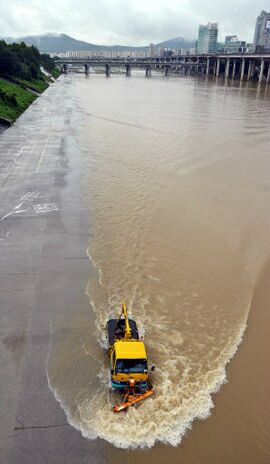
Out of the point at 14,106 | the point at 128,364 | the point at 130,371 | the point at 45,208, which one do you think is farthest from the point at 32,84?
the point at 130,371

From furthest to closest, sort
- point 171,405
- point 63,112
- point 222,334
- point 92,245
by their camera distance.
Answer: point 63,112
point 92,245
point 222,334
point 171,405

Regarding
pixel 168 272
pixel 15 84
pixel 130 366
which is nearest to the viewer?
pixel 130 366

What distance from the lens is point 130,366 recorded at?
488 inches

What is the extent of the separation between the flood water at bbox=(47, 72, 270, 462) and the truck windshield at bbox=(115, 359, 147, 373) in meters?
1.02

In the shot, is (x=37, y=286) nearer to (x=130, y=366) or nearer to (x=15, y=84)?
(x=130, y=366)

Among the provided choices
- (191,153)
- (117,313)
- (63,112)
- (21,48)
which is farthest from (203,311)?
(21,48)

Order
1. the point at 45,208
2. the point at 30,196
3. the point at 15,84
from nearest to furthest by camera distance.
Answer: the point at 45,208
the point at 30,196
the point at 15,84

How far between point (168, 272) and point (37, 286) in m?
6.22

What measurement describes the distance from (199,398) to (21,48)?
126005mm

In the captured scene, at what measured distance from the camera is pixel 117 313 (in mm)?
16203

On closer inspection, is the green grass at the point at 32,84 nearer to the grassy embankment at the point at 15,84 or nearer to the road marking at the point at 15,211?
the grassy embankment at the point at 15,84

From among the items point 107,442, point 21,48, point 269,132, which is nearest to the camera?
point 107,442

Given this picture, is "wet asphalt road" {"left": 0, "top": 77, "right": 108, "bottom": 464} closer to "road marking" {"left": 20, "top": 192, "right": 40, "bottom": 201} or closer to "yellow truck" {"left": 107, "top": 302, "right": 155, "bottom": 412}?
"road marking" {"left": 20, "top": 192, "right": 40, "bottom": 201}

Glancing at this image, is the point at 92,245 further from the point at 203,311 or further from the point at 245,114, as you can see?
the point at 245,114
